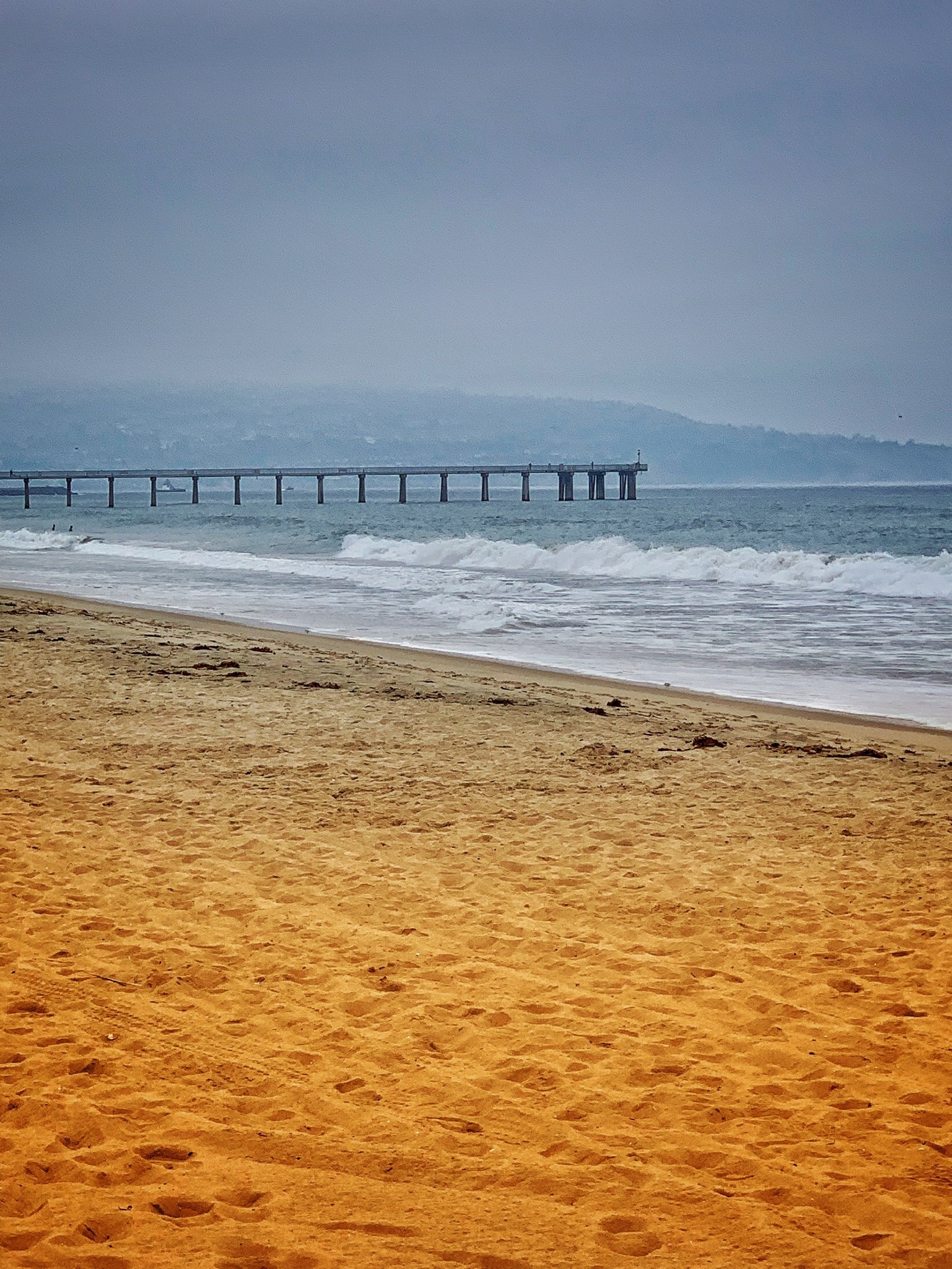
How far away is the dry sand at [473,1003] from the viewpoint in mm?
3170

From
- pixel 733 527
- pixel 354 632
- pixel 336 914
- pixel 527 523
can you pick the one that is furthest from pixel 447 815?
pixel 527 523

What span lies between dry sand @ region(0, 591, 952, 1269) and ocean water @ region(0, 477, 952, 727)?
4.30 metres

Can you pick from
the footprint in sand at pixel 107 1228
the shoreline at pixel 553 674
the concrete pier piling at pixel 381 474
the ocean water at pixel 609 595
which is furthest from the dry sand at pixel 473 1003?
the concrete pier piling at pixel 381 474

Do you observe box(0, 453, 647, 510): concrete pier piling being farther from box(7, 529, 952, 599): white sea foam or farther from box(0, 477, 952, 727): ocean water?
box(7, 529, 952, 599): white sea foam

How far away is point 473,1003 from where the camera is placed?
15.1 ft

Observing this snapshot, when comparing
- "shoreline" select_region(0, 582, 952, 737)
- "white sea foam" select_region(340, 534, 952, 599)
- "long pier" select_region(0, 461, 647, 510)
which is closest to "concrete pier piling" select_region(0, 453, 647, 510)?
"long pier" select_region(0, 461, 647, 510)

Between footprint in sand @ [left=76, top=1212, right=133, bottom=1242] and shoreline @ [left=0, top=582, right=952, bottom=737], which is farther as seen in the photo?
shoreline @ [left=0, top=582, right=952, bottom=737]

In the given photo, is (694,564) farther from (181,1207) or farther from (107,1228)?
(107,1228)

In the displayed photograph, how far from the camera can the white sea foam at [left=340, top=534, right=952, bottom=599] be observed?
85.6 ft

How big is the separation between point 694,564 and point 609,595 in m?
7.23

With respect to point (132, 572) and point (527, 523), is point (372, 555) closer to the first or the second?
point (132, 572)

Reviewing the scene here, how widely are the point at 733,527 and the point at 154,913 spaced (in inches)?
2409

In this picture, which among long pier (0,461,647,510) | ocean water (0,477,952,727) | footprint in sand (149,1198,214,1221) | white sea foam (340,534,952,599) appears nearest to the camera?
footprint in sand (149,1198,214,1221)

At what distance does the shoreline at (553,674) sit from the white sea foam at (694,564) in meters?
12.7
